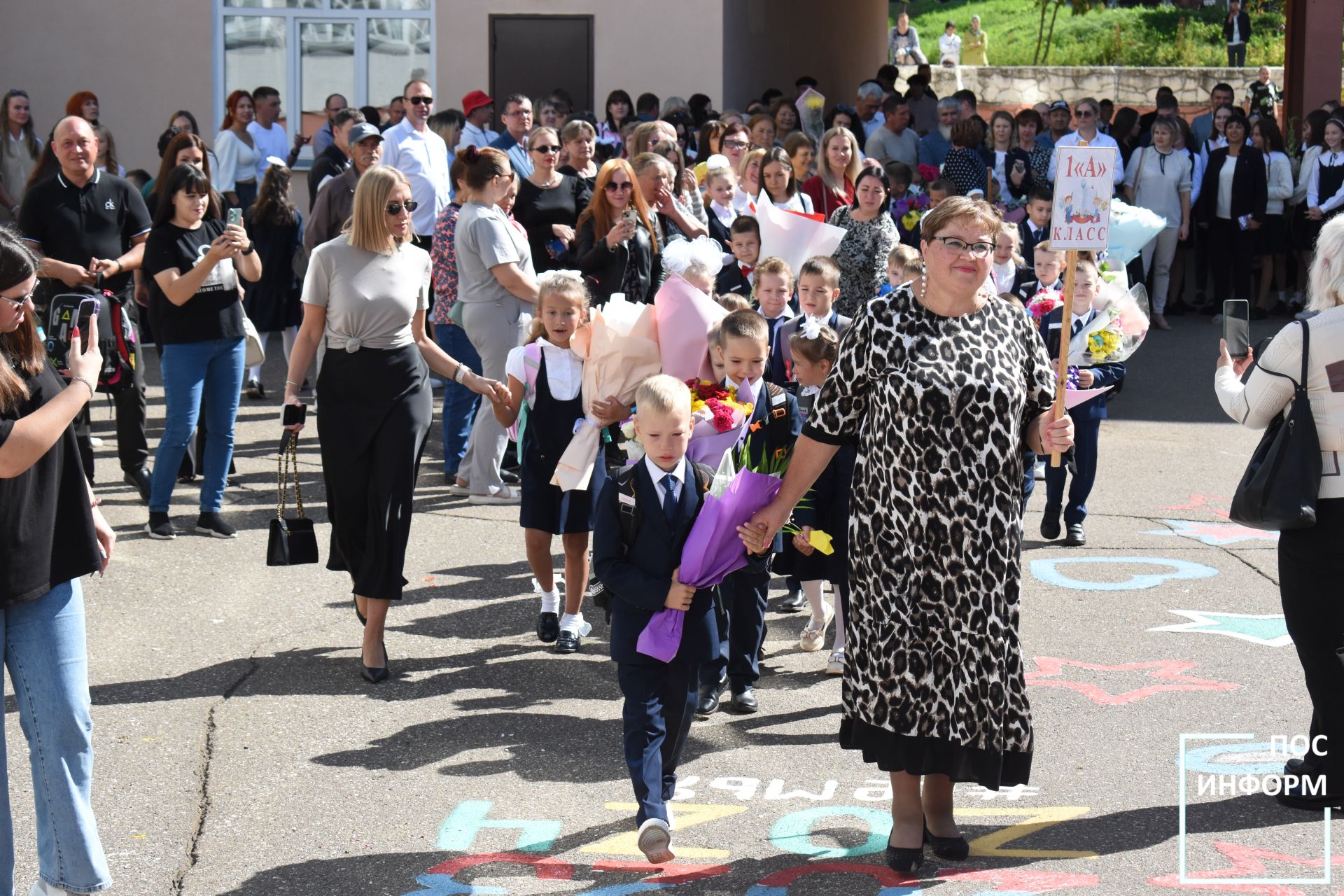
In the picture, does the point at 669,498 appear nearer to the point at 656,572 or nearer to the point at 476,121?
the point at 656,572

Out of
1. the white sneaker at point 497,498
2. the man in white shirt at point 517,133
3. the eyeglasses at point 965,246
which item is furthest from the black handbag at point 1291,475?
the man in white shirt at point 517,133

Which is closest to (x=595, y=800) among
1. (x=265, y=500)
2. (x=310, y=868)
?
(x=310, y=868)

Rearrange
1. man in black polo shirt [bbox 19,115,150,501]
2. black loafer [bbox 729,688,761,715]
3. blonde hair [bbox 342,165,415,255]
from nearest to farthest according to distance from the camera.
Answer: black loafer [bbox 729,688,761,715] < blonde hair [bbox 342,165,415,255] < man in black polo shirt [bbox 19,115,150,501]

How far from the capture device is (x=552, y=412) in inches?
258

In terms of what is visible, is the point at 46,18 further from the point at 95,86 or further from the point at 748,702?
the point at 748,702

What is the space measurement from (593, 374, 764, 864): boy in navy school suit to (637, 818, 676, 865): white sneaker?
0.20 meters

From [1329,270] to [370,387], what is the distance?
3.54m

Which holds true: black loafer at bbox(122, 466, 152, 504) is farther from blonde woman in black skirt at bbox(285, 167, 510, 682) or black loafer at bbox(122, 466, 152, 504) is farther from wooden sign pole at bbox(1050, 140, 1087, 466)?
wooden sign pole at bbox(1050, 140, 1087, 466)

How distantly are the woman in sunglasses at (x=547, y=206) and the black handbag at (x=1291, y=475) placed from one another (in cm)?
569

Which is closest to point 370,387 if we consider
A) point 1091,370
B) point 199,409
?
point 199,409

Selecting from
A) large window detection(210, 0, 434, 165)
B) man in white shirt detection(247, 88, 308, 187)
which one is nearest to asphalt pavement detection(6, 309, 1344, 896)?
man in white shirt detection(247, 88, 308, 187)

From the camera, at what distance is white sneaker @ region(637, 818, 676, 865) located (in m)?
4.49

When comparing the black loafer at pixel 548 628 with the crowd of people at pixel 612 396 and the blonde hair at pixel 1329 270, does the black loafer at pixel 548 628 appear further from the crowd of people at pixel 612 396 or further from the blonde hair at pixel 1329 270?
the blonde hair at pixel 1329 270

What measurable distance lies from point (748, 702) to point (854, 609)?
1504mm
